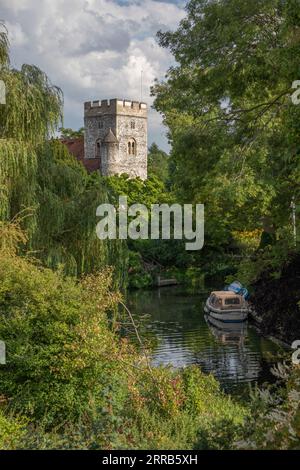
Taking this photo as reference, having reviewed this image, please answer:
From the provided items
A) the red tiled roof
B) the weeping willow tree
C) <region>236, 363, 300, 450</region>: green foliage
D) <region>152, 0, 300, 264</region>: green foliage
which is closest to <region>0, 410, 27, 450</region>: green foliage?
<region>236, 363, 300, 450</region>: green foliage

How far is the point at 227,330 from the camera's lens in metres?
29.4

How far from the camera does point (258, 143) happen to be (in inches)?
685

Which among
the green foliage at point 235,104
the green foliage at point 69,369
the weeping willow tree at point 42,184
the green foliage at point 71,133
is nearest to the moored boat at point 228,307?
the green foliage at point 235,104

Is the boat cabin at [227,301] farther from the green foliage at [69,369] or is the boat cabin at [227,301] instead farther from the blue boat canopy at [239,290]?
the green foliage at [69,369]

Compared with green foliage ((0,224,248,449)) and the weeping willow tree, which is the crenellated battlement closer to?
the weeping willow tree

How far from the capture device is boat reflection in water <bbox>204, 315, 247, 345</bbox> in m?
26.7

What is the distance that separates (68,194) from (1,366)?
6.28 metres

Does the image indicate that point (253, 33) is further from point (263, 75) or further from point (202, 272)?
point (202, 272)

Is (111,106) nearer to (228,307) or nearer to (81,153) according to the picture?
(81,153)

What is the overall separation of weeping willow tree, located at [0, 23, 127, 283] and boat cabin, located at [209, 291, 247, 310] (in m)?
15.2

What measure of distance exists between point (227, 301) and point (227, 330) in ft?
8.97

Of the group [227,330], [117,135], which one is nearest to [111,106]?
[117,135]

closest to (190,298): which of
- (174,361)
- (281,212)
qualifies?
(174,361)

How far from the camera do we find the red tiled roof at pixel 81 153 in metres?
62.3
